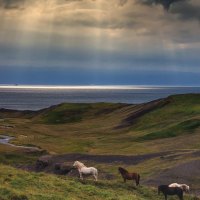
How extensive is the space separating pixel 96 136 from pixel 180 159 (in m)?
49.7

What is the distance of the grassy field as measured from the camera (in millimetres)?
31297

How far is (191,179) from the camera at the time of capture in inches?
1838

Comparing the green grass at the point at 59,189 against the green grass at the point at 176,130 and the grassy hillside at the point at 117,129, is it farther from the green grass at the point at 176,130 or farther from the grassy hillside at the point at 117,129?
the green grass at the point at 176,130

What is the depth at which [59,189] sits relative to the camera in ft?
101

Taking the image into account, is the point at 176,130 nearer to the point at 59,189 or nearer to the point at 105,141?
the point at 105,141

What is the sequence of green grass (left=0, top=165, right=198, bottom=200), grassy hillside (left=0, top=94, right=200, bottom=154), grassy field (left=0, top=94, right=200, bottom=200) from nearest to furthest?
green grass (left=0, top=165, right=198, bottom=200) < grassy field (left=0, top=94, right=200, bottom=200) < grassy hillside (left=0, top=94, right=200, bottom=154)

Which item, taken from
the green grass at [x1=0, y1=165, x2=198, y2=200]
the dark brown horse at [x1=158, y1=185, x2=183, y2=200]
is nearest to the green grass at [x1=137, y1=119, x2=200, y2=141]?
the green grass at [x1=0, y1=165, x2=198, y2=200]

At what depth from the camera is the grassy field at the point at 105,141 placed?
31.3 metres

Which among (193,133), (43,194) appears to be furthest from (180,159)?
(43,194)

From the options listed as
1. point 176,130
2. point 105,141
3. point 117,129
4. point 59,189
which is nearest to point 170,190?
point 59,189

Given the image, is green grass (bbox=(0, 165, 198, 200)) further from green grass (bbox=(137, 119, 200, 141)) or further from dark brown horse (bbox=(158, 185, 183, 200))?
green grass (bbox=(137, 119, 200, 141))

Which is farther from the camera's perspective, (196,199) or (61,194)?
(196,199)

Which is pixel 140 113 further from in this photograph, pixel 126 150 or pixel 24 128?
pixel 126 150

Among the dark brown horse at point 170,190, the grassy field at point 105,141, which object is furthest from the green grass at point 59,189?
the dark brown horse at point 170,190
